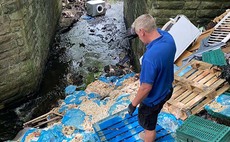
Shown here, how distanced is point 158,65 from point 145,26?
43 centimetres

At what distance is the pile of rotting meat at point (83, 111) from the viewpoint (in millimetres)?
4285

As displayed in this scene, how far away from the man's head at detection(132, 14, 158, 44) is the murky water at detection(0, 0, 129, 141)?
3739 millimetres

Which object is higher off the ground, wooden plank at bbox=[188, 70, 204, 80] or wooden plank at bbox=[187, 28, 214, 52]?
wooden plank at bbox=[187, 28, 214, 52]

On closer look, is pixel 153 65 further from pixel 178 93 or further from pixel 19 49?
pixel 19 49

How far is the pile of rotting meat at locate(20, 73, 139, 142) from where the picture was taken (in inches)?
169

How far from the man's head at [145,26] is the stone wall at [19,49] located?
326 cm

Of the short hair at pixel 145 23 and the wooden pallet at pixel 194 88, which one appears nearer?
the short hair at pixel 145 23

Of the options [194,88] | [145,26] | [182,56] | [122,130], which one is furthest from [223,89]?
[145,26]

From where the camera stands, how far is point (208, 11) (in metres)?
6.07

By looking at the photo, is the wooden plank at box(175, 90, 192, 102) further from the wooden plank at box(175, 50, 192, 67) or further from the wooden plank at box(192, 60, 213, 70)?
the wooden plank at box(175, 50, 192, 67)

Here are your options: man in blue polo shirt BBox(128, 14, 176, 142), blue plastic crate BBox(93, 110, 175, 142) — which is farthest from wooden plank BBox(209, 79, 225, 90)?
man in blue polo shirt BBox(128, 14, 176, 142)

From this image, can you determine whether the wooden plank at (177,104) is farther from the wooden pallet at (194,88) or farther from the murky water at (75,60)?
the murky water at (75,60)

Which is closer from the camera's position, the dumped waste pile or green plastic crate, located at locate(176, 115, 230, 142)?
green plastic crate, located at locate(176, 115, 230, 142)

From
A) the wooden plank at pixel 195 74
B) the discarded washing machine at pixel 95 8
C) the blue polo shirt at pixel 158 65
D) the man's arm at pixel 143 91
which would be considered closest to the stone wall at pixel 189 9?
the wooden plank at pixel 195 74
